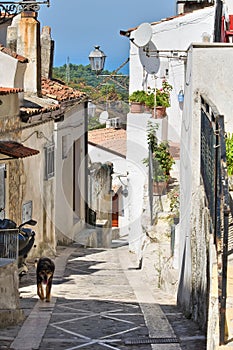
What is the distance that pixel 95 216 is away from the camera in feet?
106

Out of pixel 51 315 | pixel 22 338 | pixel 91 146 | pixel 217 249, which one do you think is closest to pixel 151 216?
pixel 51 315

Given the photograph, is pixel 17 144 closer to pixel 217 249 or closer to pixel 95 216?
Result: pixel 217 249

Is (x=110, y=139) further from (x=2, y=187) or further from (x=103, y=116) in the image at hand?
(x=2, y=187)

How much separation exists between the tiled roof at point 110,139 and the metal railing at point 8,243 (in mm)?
24371

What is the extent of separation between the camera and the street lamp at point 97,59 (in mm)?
29125

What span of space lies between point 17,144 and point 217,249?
33.3 ft

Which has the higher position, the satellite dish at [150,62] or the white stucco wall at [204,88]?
the satellite dish at [150,62]

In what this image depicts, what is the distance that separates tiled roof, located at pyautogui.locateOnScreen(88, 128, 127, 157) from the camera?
3878 centimetres

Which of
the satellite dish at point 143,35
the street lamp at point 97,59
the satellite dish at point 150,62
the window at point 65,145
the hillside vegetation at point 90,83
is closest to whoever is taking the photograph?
the window at point 65,145

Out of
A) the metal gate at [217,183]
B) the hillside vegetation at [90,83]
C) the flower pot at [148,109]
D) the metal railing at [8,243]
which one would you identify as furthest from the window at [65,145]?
the metal gate at [217,183]

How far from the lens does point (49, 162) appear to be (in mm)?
22047

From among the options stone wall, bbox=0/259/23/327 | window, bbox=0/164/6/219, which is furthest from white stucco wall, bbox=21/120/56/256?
stone wall, bbox=0/259/23/327

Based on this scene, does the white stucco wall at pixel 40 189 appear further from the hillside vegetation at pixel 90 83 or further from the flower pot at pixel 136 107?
the hillside vegetation at pixel 90 83

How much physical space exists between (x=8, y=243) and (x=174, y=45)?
679 inches
